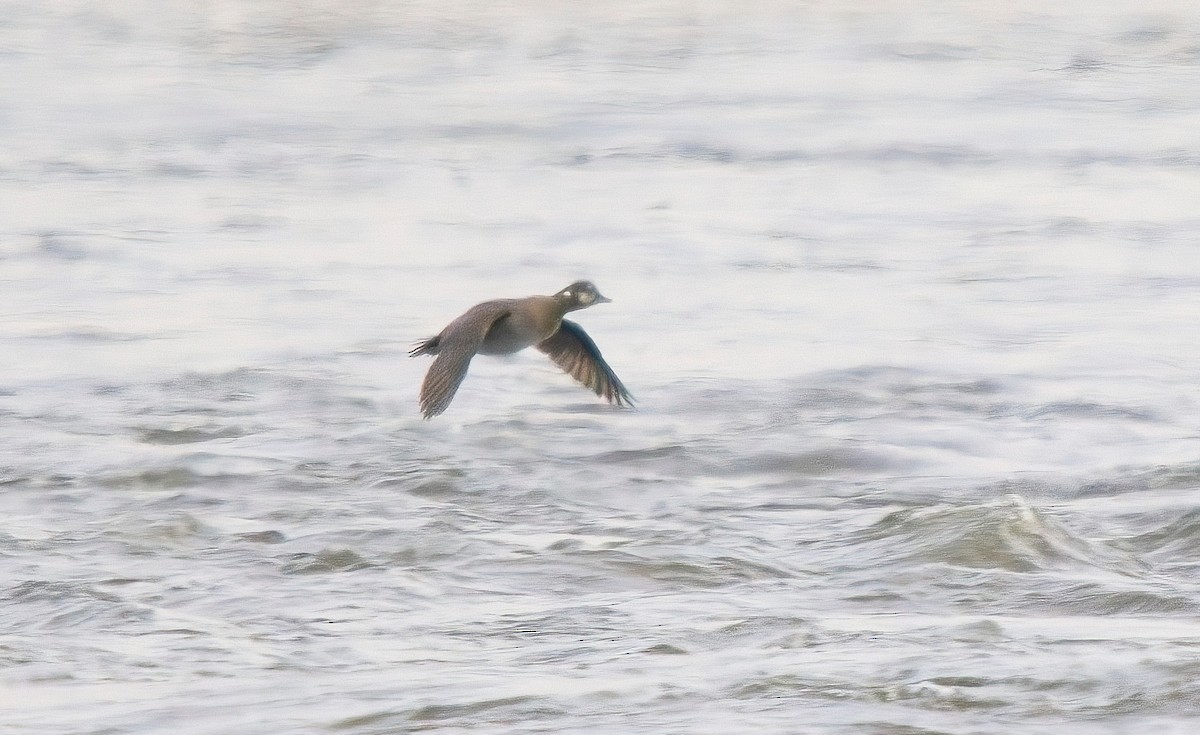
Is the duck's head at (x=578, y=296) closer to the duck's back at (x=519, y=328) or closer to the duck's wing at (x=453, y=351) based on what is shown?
the duck's back at (x=519, y=328)

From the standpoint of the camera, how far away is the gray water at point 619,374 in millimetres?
5281

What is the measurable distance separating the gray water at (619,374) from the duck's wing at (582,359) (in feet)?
1.16

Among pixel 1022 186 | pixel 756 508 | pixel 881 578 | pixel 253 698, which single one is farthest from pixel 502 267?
pixel 253 698

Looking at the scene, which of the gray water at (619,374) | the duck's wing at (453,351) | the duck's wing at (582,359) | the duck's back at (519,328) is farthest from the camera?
the duck's wing at (582,359)

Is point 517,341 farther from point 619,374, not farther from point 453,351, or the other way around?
point 619,374

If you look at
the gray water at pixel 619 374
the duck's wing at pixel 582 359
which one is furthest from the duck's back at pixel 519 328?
the gray water at pixel 619 374

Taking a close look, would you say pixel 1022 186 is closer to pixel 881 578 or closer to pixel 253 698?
pixel 881 578

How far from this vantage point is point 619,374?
1009 cm

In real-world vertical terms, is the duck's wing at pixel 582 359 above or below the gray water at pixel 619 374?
above

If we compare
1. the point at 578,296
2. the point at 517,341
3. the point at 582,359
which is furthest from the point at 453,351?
the point at 582,359

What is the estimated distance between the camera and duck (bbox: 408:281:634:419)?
6707 millimetres

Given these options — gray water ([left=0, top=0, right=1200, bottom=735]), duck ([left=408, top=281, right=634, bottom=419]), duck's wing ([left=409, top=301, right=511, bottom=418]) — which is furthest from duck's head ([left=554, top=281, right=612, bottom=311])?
gray water ([left=0, top=0, right=1200, bottom=735])

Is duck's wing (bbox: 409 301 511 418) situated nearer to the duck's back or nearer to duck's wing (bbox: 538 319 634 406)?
the duck's back

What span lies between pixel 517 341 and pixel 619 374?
2.81 meters
